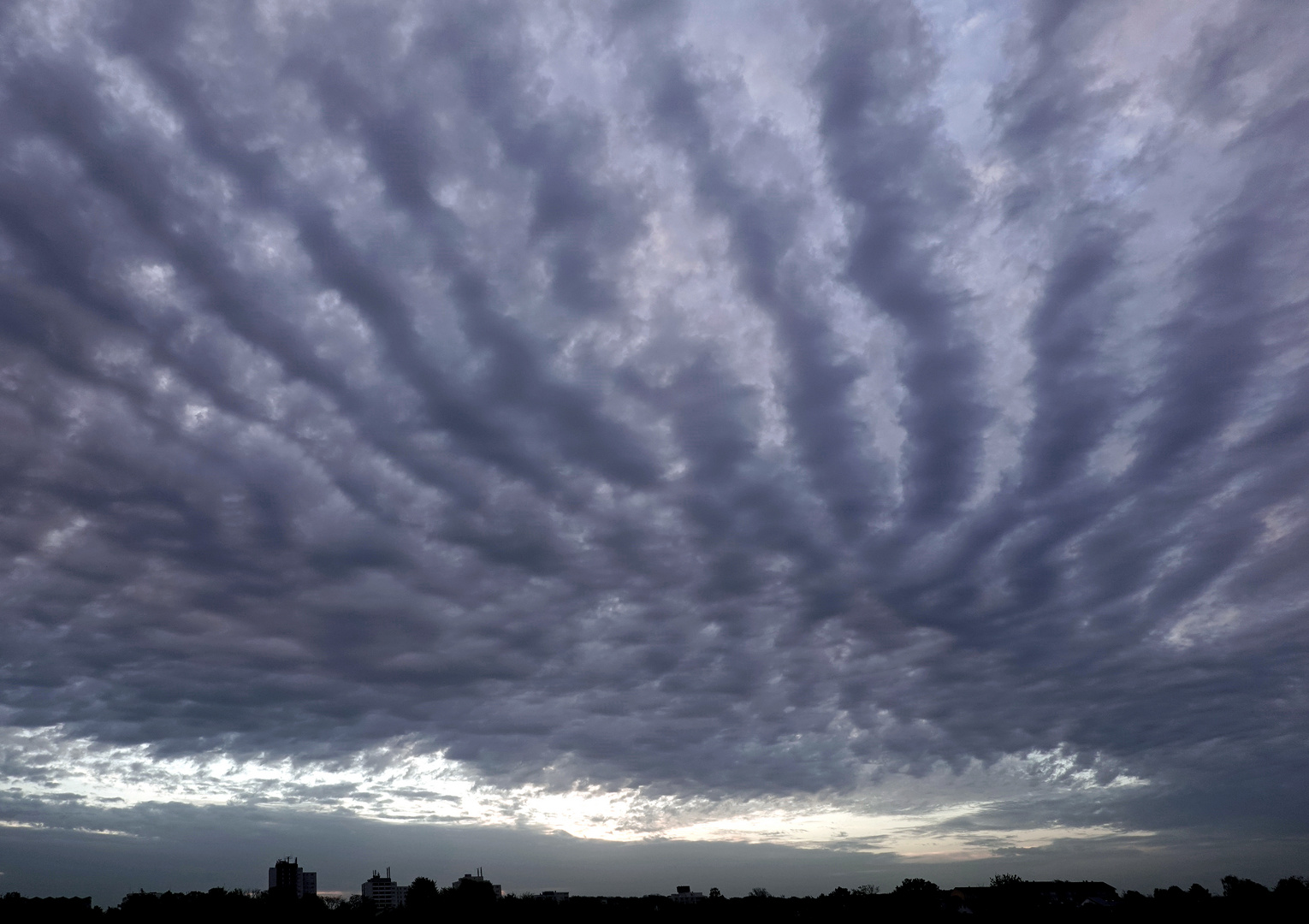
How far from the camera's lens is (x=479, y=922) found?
19888 centimetres

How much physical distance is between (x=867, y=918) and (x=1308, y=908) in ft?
268

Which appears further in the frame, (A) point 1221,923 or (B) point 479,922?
(B) point 479,922

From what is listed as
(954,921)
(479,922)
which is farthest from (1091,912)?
(479,922)

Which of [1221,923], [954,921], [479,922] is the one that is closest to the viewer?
[1221,923]

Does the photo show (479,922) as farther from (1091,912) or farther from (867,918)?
(1091,912)

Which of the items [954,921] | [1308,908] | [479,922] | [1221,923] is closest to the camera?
[1221,923]

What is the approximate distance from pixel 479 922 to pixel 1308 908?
546 feet

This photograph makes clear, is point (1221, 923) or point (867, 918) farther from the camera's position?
point (867, 918)

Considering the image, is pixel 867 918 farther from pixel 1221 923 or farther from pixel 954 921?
pixel 1221 923

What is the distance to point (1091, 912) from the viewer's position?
187500 millimetres

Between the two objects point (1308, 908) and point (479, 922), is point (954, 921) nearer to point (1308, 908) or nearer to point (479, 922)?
point (1308, 908)

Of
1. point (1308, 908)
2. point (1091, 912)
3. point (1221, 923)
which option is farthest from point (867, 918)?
point (1308, 908)

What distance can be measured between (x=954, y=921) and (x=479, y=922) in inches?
4062

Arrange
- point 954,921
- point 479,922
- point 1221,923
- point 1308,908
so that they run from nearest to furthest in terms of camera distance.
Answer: point 1221,923 < point 1308,908 < point 954,921 < point 479,922
